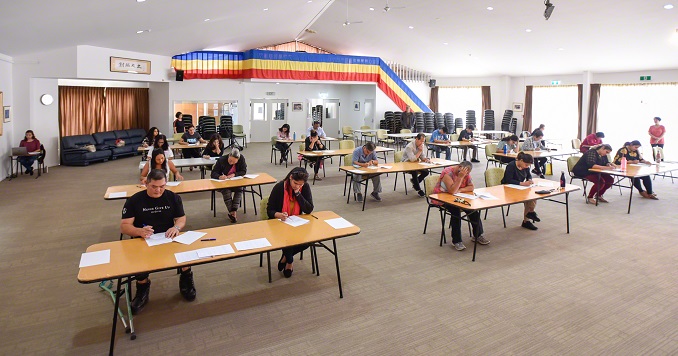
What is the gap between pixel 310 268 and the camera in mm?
5391

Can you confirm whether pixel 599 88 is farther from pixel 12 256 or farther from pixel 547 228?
pixel 12 256

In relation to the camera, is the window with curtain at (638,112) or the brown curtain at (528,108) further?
the brown curtain at (528,108)

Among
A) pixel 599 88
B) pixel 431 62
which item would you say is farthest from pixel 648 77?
pixel 431 62

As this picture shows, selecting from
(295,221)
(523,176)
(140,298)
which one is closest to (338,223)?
(295,221)

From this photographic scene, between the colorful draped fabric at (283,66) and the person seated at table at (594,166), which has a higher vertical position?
the colorful draped fabric at (283,66)

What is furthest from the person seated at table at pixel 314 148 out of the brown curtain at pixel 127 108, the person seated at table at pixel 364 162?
the brown curtain at pixel 127 108

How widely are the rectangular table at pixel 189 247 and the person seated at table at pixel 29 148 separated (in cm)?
945

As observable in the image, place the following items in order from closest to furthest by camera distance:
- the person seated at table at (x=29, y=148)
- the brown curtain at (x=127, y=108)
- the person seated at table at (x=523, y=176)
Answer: the person seated at table at (x=523, y=176), the person seated at table at (x=29, y=148), the brown curtain at (x=127, y=108)

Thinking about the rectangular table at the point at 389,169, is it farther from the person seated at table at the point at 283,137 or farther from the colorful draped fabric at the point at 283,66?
the colorful draped fabric at the point at 283,66

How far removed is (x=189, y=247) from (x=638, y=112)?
59.6 feet

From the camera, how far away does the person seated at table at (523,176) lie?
266 inches

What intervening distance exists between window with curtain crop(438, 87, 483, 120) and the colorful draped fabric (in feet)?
12.3

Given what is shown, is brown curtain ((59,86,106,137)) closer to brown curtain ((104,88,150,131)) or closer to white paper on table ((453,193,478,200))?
brown curtain ((104,88,150,131))

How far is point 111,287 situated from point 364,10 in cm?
1340
